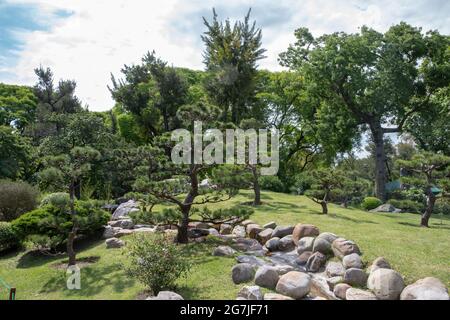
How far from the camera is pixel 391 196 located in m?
26.8

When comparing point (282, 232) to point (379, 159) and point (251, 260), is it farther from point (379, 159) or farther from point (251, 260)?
point (379, 159)

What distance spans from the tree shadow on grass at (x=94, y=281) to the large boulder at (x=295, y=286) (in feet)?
9.79

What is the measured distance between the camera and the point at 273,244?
9312mm

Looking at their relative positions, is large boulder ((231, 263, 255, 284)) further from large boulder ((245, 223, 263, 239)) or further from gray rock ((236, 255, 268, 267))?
large boulder ((245, 223, 263, 239))

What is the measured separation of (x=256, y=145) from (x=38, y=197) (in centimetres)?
931

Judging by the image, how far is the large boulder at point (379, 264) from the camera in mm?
6813

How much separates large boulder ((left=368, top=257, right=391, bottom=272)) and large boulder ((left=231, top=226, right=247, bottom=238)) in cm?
447

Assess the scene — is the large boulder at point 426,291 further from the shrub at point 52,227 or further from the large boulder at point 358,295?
the shrub at point 52,227

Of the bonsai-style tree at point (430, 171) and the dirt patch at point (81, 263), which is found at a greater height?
the bonsai-style tree at point (430, 171)

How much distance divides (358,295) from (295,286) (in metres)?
1.02

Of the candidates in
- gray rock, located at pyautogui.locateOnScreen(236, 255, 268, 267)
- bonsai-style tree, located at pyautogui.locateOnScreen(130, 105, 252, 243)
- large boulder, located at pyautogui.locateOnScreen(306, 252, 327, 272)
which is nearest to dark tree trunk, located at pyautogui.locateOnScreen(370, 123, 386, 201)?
bonsai-style tree, located at pyautogui.locateOnScreen(130, 105, 252, 243)

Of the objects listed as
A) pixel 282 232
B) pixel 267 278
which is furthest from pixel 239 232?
pixel 267 278

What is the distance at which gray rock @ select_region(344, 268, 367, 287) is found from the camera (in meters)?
6.64

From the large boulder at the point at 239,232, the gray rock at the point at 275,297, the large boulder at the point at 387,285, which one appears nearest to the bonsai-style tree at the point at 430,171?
the large boulder at the point at 239,232
